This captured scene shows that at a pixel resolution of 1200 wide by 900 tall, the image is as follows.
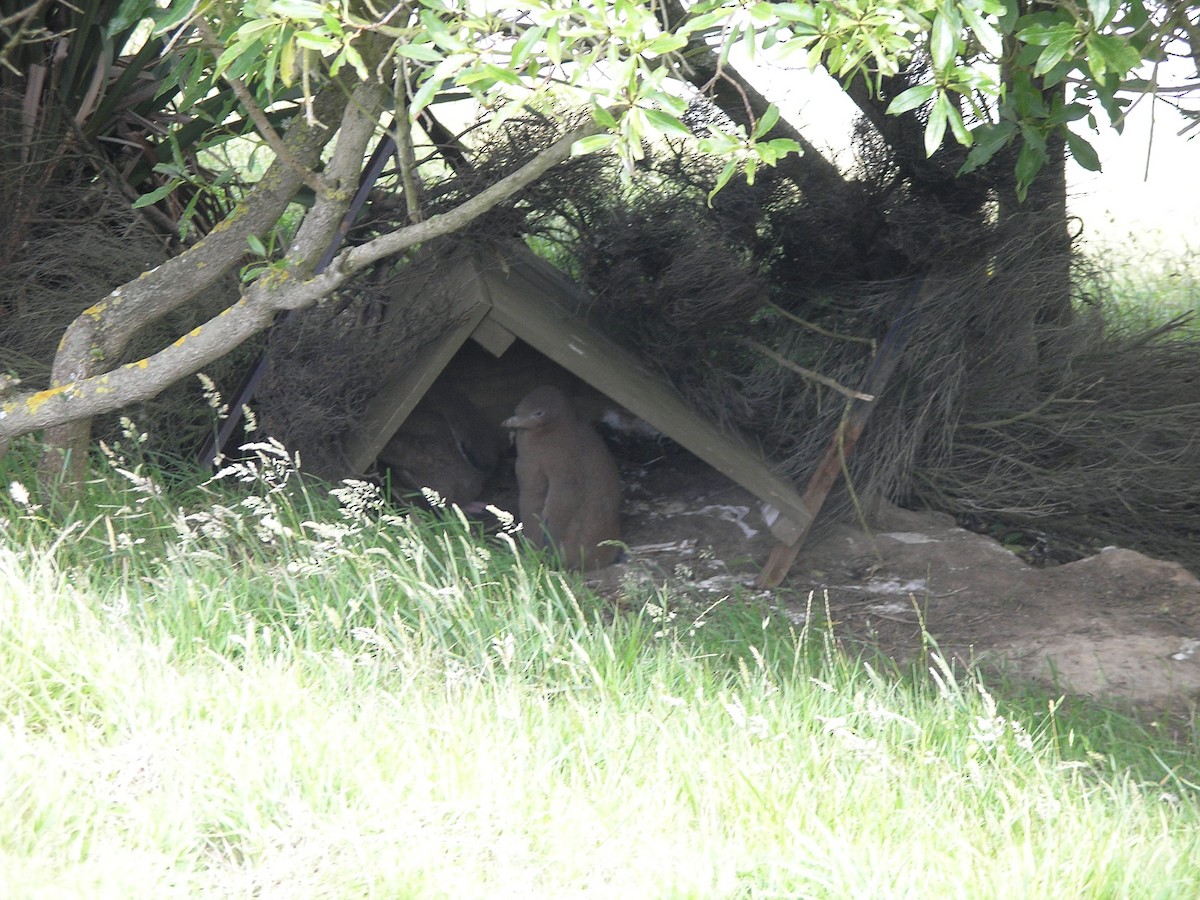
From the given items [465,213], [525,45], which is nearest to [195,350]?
[465,213]

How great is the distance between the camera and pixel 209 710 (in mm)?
3016

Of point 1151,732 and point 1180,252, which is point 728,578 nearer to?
point 1151,732

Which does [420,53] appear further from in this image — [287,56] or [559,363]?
[559,363]

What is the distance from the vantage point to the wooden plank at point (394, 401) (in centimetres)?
480

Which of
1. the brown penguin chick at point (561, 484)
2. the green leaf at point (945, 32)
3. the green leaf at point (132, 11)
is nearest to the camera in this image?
the green leaf at point (945, 32)

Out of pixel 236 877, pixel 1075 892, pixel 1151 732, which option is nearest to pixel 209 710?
pixel 236 877

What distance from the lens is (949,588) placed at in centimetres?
506

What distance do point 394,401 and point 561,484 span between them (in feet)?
2.83

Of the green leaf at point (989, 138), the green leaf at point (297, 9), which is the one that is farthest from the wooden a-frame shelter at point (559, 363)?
the green leaf at point (297, 9)

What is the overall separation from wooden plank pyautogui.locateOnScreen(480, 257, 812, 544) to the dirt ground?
400mm

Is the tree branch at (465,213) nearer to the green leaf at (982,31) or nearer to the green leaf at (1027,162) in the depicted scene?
the green leaf at (982,31)

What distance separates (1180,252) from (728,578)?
5416 millimetres

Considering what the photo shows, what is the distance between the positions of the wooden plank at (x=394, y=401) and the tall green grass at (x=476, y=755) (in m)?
0.74

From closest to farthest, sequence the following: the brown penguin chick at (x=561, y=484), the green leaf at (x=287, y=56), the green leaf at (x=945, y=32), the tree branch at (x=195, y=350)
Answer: the green leaf at (x=945, y=32)
the green leaf at (x=287, y=56)
the tree branch at (x=195, y=350)
the brown penguin chick at (x=561, y=484)
